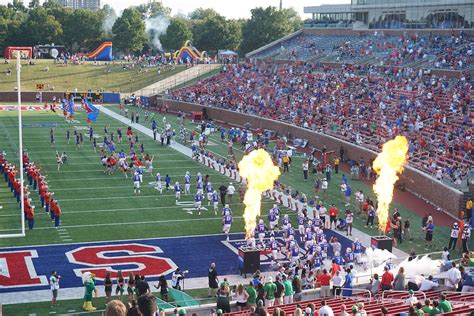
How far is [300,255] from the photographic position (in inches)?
832

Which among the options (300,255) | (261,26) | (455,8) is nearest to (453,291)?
(300,255)

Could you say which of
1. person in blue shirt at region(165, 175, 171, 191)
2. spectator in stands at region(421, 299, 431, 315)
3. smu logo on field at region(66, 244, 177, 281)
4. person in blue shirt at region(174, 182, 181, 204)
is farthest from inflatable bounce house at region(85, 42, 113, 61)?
spectator in stands at region(421, 299, 431, 315)

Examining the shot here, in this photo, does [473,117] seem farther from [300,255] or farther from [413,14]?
[413,14]

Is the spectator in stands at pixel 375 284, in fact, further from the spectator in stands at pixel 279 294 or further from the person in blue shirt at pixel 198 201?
the person in blue shirt at pixel 198 201

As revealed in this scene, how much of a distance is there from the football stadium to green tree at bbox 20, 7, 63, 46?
15.7 metres

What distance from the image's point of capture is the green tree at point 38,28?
3351 inches

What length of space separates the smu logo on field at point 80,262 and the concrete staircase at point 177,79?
42.3m

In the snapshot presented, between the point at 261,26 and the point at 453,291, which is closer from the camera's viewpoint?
the point at 453,291

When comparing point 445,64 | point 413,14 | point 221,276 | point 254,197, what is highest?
point 413,14

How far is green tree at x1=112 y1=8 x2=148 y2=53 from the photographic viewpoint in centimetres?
8606

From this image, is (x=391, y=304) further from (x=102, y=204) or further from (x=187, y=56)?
(x=187, y=56)

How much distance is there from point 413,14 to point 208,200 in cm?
2866

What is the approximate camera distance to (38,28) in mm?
85125

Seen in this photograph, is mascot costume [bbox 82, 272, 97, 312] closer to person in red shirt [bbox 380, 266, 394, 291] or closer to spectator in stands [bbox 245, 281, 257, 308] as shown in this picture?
spectator in stands [bbox 245, 281, 257, 308]
